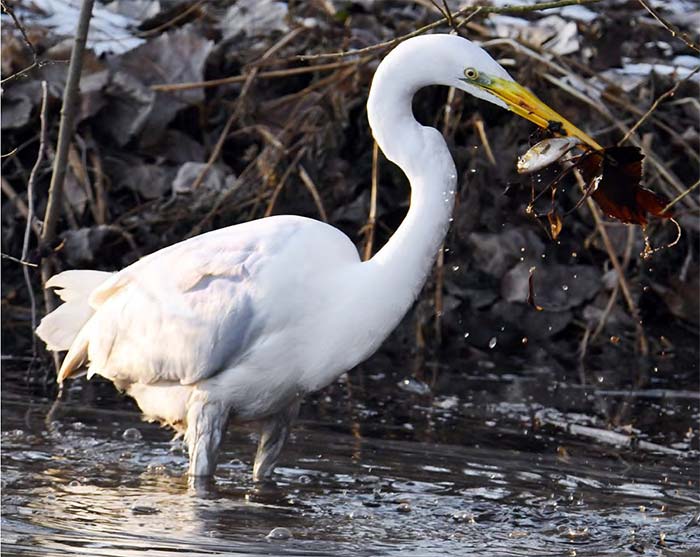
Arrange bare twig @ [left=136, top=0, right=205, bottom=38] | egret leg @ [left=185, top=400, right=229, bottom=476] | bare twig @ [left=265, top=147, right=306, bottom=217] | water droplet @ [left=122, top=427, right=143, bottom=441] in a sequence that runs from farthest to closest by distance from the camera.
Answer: bare twig @ [left=136, top=0, right=205, bottom=38], bare twig @ [left=265, top=147, right=306, bottom=217], water droplet @ [left=122, top=427, right=143, bottom=441], egret leg @ [left=185, top=400, right=229, bottom=476]

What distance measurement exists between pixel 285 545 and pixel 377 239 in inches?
168

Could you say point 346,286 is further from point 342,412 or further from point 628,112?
point 628,112

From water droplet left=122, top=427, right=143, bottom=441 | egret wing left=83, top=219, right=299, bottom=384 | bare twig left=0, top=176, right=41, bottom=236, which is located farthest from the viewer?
bare twig left=0, top=176, right=41, bottom=236

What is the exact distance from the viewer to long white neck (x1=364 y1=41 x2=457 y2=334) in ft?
15.8

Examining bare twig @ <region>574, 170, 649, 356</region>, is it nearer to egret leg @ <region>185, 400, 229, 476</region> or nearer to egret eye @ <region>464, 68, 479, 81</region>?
egret eye @ <region>464, 68, 479, 81</region>

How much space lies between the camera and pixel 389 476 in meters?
Result: 5.45

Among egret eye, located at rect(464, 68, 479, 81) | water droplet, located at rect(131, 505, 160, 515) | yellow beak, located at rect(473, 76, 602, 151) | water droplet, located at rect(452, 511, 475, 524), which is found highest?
egret eye, located at rect(464, 68, 479, 81)

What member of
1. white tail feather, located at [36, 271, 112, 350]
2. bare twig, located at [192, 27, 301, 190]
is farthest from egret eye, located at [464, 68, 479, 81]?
A: bare twig, located at [192, 27, 301, 190]

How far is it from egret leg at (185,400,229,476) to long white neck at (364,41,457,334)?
743mm

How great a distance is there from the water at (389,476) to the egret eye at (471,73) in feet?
4.89

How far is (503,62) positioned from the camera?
7.77 metres

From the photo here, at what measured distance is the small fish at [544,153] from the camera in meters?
4.45

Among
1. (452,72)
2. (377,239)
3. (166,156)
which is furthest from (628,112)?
(452,72)

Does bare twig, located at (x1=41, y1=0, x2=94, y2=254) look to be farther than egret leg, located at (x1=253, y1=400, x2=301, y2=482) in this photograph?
Yes
